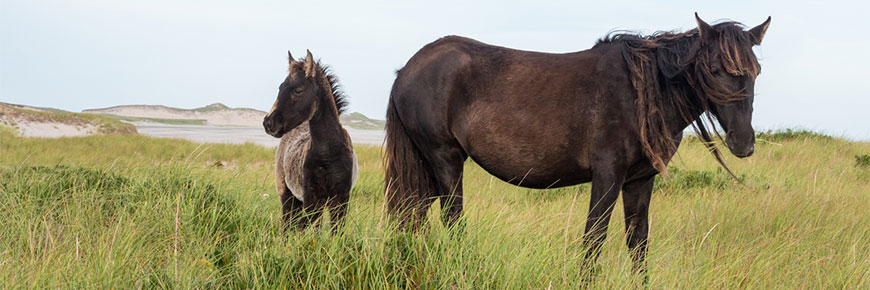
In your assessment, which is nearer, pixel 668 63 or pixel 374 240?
pixel 374 240

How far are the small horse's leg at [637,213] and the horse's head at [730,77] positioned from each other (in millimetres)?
633

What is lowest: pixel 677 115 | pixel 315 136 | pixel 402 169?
pixel 402 169

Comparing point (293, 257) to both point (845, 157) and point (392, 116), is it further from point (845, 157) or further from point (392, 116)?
point (845, 157)

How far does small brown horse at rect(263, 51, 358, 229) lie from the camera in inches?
174

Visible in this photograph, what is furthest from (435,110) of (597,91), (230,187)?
(230,187)

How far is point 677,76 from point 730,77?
290 mm

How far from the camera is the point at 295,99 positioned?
4.43 m

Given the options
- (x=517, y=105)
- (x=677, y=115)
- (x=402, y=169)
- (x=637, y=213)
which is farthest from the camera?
(x=402, y=169)

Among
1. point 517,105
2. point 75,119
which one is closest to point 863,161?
point 517,105

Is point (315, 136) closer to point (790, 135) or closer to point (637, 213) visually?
point (637, 213)

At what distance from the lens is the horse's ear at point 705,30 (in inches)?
125

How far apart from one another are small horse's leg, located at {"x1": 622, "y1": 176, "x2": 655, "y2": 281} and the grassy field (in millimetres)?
118

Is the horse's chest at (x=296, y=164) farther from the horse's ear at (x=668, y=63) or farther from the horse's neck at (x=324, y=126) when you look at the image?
the horse's ear at (x=668, y=63)

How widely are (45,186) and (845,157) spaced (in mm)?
14497
